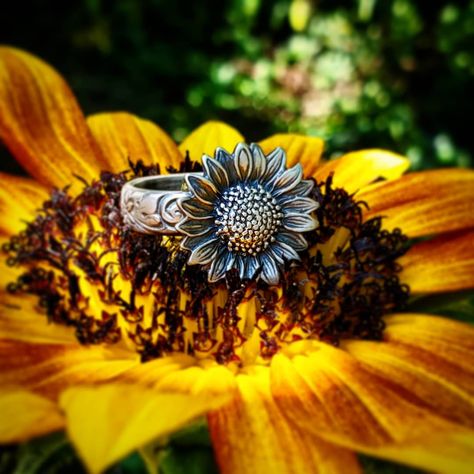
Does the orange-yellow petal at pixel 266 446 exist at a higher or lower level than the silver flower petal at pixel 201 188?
lower

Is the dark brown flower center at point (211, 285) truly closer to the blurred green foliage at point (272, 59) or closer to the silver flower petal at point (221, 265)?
the silver flower petal at point (221, 265)

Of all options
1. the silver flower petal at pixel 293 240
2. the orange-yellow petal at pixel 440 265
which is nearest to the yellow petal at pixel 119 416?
the silver flower petal at pixel 293 240

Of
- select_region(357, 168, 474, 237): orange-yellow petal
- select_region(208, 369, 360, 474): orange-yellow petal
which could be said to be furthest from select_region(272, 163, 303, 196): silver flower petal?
select_region(208, 369, 360, 474): orange-yellow petal

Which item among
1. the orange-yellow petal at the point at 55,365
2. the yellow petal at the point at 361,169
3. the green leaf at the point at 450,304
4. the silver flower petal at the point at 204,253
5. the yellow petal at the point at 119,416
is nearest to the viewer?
the yellow petal at the point at 119,416

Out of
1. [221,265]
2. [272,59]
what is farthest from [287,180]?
[272,59]

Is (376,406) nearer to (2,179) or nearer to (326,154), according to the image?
(2,179)

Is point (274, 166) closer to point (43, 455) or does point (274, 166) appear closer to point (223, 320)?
point (223, 320)
